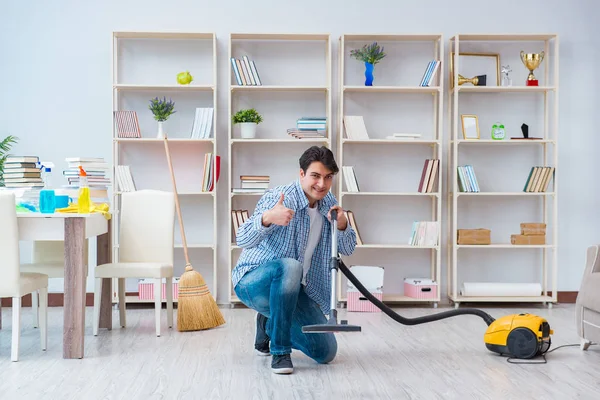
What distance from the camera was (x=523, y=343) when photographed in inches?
138

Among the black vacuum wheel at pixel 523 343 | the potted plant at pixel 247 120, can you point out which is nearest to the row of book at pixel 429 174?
the potted plant at pixel 247 120

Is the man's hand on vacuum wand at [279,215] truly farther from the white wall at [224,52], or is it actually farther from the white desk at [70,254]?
the white wall at [224,52]

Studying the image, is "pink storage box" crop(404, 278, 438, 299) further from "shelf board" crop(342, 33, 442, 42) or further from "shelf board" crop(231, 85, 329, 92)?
"shelf board" crop(342, 33, 442, 42)

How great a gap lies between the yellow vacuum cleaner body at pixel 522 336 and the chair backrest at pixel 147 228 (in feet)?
6.77

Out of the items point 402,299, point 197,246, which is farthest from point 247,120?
point 402,299

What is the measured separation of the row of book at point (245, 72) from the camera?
5.48 metres

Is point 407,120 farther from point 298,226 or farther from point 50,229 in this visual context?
point 50,229

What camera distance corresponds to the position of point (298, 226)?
3.40 metres

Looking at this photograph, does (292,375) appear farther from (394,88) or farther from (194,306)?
(394,88)

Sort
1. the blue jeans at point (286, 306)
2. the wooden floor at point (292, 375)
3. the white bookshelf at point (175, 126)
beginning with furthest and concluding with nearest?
1. the white bookshelf at point (175, 126)
2. the blue jeans at point (286, 306)
3. the wooden floor at point (292, 375)

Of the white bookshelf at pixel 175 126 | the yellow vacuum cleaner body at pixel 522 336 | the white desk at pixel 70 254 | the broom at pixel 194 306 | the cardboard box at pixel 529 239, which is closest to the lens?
the yellow vacuum cleaner body at pixel 522 336

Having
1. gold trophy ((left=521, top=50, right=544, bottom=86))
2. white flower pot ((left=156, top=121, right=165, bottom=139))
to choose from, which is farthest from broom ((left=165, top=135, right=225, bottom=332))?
gold trophy ((left=521, top=50, right=544, bottom=86))

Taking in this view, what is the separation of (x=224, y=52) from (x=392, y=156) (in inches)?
61.2

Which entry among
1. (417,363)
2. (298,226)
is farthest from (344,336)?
(298,226)
